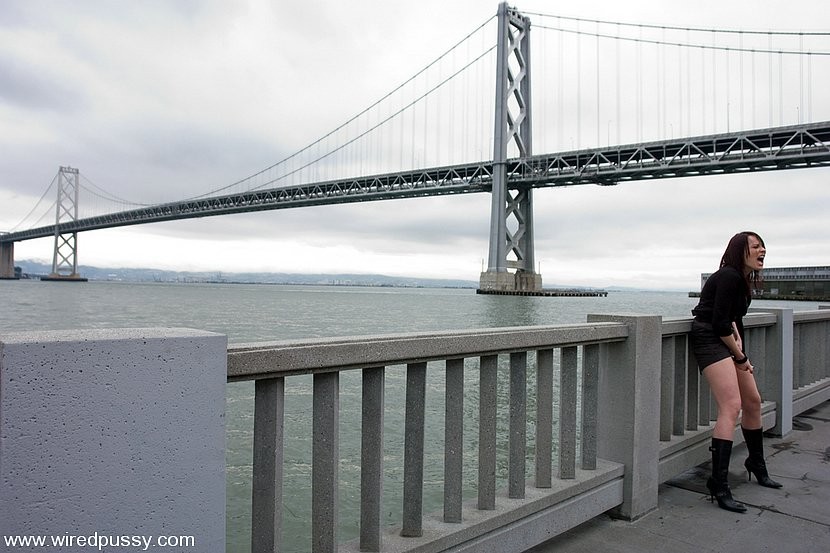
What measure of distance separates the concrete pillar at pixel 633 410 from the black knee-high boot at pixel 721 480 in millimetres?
319

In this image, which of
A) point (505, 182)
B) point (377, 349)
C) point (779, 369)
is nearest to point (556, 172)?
point (505, 182)

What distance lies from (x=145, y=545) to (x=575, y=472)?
6.65 ft

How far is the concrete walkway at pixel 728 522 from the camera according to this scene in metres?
2.56

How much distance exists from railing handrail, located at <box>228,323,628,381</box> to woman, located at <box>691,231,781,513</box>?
102 centimetres

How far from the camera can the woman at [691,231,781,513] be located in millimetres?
3105

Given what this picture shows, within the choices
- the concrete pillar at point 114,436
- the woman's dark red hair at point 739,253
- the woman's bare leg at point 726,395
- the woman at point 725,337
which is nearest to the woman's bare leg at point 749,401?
the woman at point 725,337

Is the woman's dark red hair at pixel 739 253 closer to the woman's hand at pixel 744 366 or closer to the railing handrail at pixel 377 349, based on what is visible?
the woman's hand at pixel 744 366

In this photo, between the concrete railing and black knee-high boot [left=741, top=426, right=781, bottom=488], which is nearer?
the concrete railing

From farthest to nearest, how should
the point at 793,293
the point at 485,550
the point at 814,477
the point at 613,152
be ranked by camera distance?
the point at 793,293, the point at 613,152, the point at 814,477, the point at 485,550

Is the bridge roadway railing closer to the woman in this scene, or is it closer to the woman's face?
the woman

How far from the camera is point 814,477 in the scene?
350 centimetres

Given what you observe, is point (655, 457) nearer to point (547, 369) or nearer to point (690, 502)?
point (690, 502)

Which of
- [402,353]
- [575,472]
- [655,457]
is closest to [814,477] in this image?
[655,457]

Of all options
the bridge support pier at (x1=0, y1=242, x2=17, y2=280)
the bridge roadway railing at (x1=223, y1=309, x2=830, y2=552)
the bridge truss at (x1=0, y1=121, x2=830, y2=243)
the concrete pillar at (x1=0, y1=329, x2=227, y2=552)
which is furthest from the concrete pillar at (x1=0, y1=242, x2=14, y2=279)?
the concrete pillar at (x1=0, y1=329, x2=227, y2=552)
